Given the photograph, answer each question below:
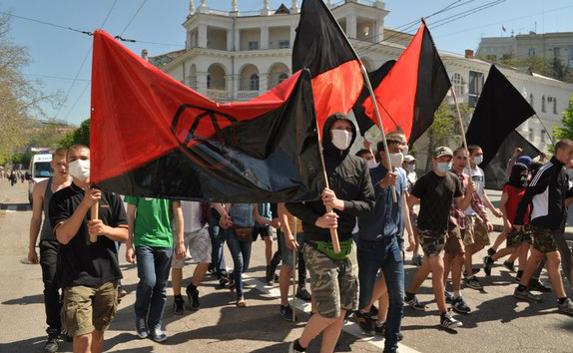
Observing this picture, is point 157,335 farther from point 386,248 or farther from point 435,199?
point 435,199

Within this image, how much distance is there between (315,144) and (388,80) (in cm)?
283

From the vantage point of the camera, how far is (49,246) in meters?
5.19

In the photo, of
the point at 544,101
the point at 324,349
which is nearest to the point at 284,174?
the point at 324,349

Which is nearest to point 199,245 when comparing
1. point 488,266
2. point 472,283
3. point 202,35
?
point 472,283

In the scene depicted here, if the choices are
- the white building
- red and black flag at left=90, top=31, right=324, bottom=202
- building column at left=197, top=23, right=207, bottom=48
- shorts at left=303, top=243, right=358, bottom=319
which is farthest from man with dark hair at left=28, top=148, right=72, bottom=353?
building column at left=197, top=23, right=207, bottom=48

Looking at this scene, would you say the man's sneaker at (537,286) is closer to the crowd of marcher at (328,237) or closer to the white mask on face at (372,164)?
the crowd of marcher at (328,237)

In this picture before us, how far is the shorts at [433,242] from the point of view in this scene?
5512 mm

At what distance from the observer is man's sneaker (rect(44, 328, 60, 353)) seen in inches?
194

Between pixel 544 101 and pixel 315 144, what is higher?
pixel 544 101

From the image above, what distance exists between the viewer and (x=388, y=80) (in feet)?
21.2

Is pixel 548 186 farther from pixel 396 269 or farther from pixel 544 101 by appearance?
pixel 544 101

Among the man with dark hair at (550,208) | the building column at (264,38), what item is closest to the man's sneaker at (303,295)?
the man with dark hair at (550,208)

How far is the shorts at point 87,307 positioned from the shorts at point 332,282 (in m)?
1.51

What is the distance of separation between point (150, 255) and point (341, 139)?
234cm
